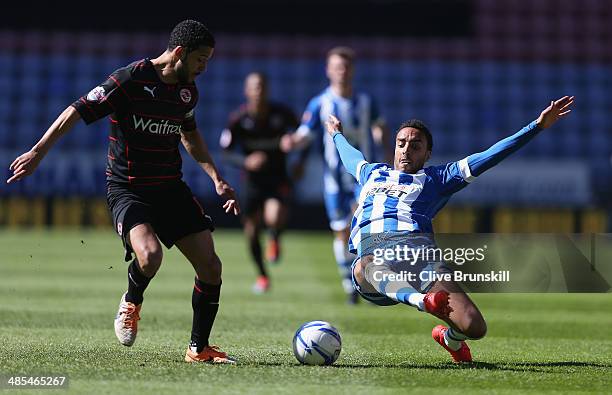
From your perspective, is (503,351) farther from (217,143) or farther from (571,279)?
(217,143)

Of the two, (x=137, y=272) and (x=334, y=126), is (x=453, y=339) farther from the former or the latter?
(x=137, y=272)

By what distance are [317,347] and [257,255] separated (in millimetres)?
5734

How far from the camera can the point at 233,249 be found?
18.6m

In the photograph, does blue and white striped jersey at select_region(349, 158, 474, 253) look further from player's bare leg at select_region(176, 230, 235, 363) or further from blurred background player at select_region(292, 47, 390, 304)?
blurred background player at select_region(292, 47, 390, 304)

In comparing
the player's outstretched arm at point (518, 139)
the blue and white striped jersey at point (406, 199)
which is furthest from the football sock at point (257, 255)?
the player's outstretched arm at point (518, 139)

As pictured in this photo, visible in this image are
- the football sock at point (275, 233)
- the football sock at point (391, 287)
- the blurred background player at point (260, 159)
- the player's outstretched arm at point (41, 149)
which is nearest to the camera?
the player's outstretched arm at point (41, 149)

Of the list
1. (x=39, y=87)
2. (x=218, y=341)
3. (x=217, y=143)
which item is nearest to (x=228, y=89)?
(x=217, y=143)

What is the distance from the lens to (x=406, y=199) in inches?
265

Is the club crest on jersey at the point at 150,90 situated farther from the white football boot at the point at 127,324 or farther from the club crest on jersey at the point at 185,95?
the white football boot at the point at 127,324

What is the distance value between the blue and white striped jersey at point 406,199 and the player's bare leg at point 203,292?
87cm

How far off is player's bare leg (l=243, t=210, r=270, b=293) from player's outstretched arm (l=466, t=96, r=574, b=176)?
17.8 feet

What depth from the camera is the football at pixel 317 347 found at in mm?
6426

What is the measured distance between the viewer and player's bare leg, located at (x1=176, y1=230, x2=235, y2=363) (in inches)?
257
